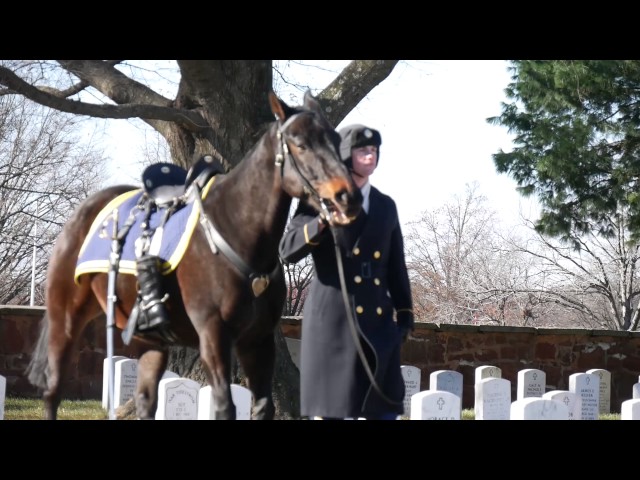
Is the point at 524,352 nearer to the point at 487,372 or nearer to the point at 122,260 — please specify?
the point at 487,372

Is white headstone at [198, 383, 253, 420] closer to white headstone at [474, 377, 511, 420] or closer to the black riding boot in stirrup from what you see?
the black riding boot in stirrup

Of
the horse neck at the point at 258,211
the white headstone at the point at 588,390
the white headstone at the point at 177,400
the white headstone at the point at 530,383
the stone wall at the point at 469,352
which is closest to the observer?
the horse neck at the point at 258,211

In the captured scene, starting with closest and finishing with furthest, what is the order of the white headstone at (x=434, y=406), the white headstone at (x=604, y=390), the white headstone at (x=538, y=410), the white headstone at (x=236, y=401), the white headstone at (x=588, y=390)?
the white headstone at (x=236, y=401) → the white headstone at (x=538, y=410) → the white headstone at (x=434, y=406) → the white headstone at (x=588, y=390) → the white headstone at (x=604, y=390)

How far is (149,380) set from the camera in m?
5.98

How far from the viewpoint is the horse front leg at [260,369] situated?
5168 millimetres

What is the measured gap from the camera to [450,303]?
90.5ft

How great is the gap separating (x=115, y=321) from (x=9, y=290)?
20364 mm

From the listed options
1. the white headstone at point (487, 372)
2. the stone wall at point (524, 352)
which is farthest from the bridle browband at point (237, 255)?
the stone wall at point (524, 352)

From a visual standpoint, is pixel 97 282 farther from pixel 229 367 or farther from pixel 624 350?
pixel 624 350

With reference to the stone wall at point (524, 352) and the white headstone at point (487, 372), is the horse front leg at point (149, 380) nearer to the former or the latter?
the white headstone at point (487, 372)

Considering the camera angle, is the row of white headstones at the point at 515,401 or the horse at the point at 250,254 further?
→ the row of white headstones at the point at 515,401

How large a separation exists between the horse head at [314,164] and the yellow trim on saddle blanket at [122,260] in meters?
0.71

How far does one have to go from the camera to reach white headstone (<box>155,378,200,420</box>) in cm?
734

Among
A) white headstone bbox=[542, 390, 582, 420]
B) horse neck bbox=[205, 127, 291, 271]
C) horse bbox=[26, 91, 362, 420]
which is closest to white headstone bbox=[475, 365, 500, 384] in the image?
white headstone bbox=[542, 390, 582, 420]
